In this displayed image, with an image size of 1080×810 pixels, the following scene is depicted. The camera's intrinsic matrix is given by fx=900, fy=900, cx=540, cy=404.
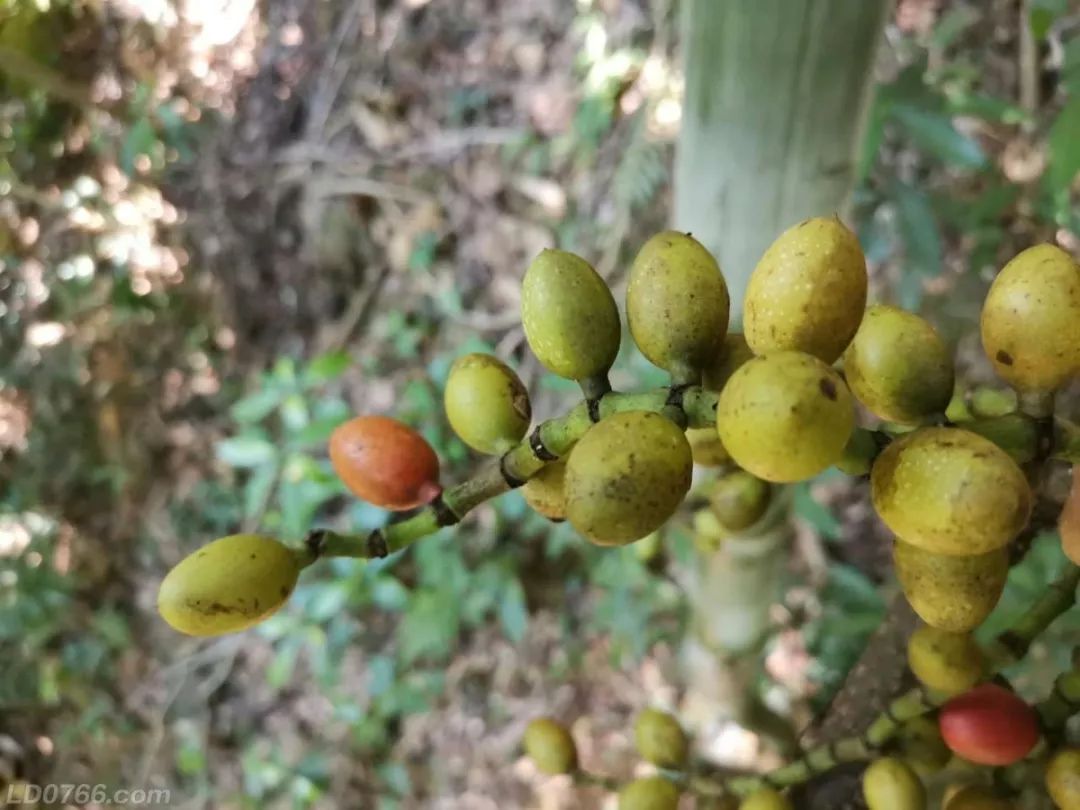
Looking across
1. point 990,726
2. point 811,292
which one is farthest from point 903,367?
point 990,726

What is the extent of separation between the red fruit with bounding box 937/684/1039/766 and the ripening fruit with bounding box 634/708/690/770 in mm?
248

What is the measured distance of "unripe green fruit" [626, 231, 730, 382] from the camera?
0.48 meters

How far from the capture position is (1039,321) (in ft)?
1.51

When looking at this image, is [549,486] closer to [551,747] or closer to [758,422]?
[758,422]

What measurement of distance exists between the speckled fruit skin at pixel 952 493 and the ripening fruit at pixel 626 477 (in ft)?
0.33

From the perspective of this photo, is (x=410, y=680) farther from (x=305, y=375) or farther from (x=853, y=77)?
(x=853, y=77)

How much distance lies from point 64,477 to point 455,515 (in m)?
2.42

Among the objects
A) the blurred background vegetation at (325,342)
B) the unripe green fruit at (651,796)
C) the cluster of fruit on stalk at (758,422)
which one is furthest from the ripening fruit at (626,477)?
the blurred background vegetation at (325,342)

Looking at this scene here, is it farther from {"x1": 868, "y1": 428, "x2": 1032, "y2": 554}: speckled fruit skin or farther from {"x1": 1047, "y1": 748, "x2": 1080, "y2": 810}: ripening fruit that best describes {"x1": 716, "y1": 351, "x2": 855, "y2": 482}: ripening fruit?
{"x1": 1047, "y1": 748, "x2": 1080, "y2": 810}: ripening fruit

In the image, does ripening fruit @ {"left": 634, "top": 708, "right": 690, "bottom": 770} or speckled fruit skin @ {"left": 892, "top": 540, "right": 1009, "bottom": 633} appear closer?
speckled fruit skin @ {"left": 892, "top": 540, "right": 1009, "bottom": 633}

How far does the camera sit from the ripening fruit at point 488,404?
54cm

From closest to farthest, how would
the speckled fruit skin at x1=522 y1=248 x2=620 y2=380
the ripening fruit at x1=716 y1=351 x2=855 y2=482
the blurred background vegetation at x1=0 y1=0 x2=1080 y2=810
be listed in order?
1. the ripening fruit at x1=716 y1=351 x2=855 y2=482
2. the speckled fruit skin at x1=522 y1=248 x2=620 y2=380
3. the blurred background vegetation at x1=0 y1=0 x2=1080 y2=810

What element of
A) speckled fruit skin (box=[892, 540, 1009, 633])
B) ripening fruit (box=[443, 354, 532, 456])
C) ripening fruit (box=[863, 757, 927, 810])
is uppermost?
ripening fruit (box=[443, 354, 532, 456])

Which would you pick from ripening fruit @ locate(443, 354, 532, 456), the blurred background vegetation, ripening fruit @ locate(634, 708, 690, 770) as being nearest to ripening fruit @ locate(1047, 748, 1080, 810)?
ripening fruit @ locate(634, 708, 690, 770)
